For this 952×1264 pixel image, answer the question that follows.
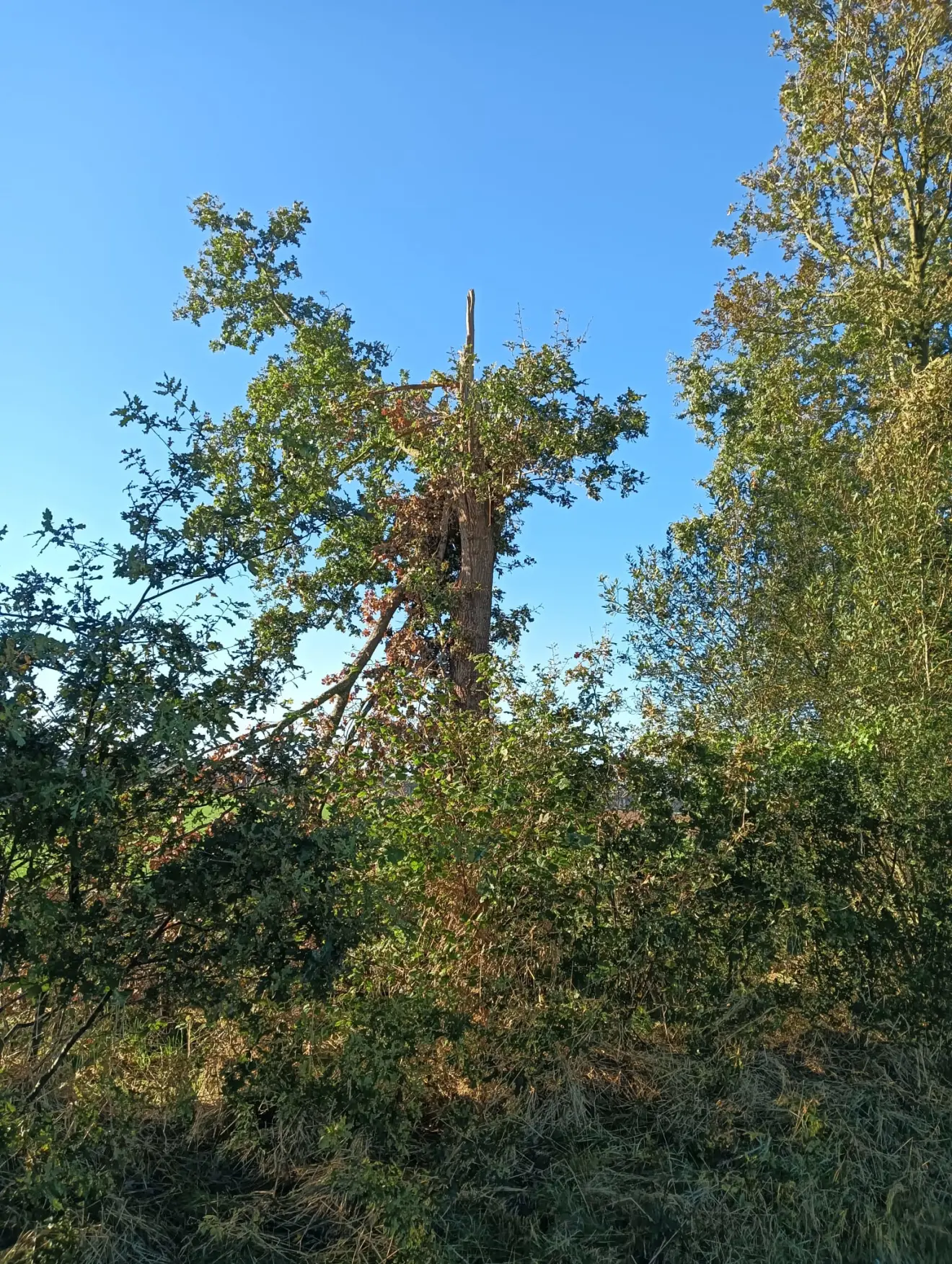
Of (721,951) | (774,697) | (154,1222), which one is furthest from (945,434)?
(154,1222)

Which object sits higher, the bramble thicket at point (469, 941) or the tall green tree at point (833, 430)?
the tall green tree at point (833, 430)

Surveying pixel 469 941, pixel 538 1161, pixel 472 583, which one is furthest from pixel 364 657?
pixel 538 1161

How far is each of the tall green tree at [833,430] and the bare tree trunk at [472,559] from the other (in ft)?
6.87

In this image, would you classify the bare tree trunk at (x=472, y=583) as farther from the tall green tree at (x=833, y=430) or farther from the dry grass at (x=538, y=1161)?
the dry grass at (x=538, y=1161)

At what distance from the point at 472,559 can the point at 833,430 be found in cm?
685

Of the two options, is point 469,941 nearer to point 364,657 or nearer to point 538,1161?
point 538,1161

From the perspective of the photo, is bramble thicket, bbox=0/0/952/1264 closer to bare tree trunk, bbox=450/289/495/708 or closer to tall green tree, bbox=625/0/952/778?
tall green tree, bbox=625/0/952/778

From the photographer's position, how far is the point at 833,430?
14.3 meters

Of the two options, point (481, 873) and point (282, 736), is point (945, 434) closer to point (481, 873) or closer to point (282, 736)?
point (481, 873)

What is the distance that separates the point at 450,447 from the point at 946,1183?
9.92m

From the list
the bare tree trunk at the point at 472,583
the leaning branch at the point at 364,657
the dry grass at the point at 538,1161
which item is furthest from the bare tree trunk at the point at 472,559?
the dry grass at the point at 538,1161

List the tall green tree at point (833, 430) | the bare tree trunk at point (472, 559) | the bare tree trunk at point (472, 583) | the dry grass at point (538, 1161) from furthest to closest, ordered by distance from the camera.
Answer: the bare tree trunk at point (472, 559) → the bare tree trunk at point (472, 583) → the tall green tree at point (833, 430) → the dry grass at point (538, 1161)

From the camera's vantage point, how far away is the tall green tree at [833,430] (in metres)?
7.35

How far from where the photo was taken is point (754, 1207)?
387cm
